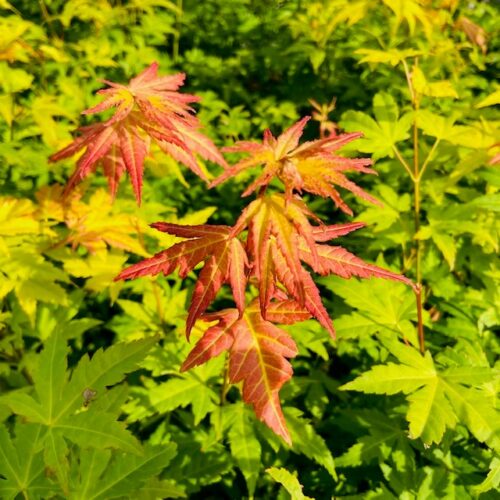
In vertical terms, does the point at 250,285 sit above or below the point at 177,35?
below

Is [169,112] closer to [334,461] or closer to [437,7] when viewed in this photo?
[334,461]

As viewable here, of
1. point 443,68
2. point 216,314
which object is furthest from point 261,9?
point 216,314

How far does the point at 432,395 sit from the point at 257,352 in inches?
26.6

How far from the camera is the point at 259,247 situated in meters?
1.19

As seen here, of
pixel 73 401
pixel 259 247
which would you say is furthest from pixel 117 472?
pixel 259 247

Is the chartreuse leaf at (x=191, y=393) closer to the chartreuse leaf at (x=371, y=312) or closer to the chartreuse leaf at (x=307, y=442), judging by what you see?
the chartreuse leaf at (x=307, y=442)

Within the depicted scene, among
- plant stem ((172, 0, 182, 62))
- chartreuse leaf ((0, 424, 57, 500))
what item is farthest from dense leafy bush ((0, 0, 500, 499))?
plant stem ((172, 0, 182, 62))

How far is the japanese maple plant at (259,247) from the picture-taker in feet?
3.88

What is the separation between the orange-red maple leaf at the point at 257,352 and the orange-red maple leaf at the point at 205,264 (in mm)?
129

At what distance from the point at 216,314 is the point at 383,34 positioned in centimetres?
275

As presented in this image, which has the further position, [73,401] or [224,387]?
[224,387]

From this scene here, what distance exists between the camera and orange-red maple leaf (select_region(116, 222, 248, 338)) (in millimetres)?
1250

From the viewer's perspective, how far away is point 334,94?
3.51 meters

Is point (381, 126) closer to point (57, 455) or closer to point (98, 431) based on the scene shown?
point (98, 431)
